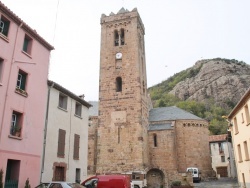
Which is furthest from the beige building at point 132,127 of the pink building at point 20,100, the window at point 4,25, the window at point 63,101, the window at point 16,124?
the window at point 4,25

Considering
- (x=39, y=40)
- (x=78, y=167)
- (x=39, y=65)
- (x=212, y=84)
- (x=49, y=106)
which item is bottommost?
(x=78, y=167)

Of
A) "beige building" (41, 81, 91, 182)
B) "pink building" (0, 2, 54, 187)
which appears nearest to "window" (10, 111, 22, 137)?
"pink building" (0, 2, 54, 187)

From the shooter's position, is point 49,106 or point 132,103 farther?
point 132,103

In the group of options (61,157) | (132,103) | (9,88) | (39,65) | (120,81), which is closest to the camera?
(9,88)

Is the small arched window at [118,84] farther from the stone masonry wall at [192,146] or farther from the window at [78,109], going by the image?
the window at [78,109]

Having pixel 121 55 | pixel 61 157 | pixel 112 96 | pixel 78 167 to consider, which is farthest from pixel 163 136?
pixel 61 157

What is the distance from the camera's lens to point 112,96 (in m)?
34.6

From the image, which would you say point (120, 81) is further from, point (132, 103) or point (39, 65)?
point (39, 65)

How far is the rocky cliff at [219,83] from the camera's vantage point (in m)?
77.8

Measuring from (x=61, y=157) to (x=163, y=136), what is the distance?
18801 mm

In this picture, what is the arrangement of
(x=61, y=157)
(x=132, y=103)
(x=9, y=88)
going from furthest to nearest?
(x=132, y=103), (x=61, y=157), (x=9, y=88)

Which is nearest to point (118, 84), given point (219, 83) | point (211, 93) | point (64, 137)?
point (64, 137)

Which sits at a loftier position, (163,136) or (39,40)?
(39,40)

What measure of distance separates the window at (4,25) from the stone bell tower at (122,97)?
2055cm
